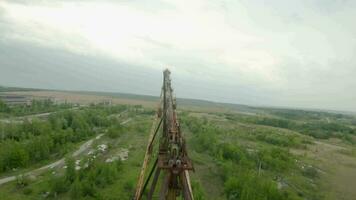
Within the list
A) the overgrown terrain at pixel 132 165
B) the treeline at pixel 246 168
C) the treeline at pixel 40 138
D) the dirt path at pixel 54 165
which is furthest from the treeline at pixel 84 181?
the treeline at pixel 246 168

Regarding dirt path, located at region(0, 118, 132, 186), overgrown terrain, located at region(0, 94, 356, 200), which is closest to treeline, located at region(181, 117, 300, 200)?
overgrown terrain, located at region(0, 94, 356, 200)

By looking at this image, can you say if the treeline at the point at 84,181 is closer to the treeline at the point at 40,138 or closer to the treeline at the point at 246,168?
the treeline at the point at 40,138

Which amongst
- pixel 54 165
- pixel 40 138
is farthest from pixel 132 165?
pixel 40 138

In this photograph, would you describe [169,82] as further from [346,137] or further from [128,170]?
[346,137]

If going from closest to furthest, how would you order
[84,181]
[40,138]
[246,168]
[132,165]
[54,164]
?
1. [84,181]
2. [246,168]
3. [132,165]
4. [54,164]
5. [40,138]

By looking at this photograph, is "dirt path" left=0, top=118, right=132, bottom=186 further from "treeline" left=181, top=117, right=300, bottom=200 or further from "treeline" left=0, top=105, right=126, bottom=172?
"treeline" left=181, top=117, right=300, bottom=200

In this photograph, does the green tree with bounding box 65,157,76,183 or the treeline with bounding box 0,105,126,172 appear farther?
the treeline with bounding box 0,105,126,172

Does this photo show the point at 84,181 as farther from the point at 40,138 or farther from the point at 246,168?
the point at 40,138

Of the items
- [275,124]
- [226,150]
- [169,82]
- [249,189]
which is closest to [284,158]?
[226,150]
